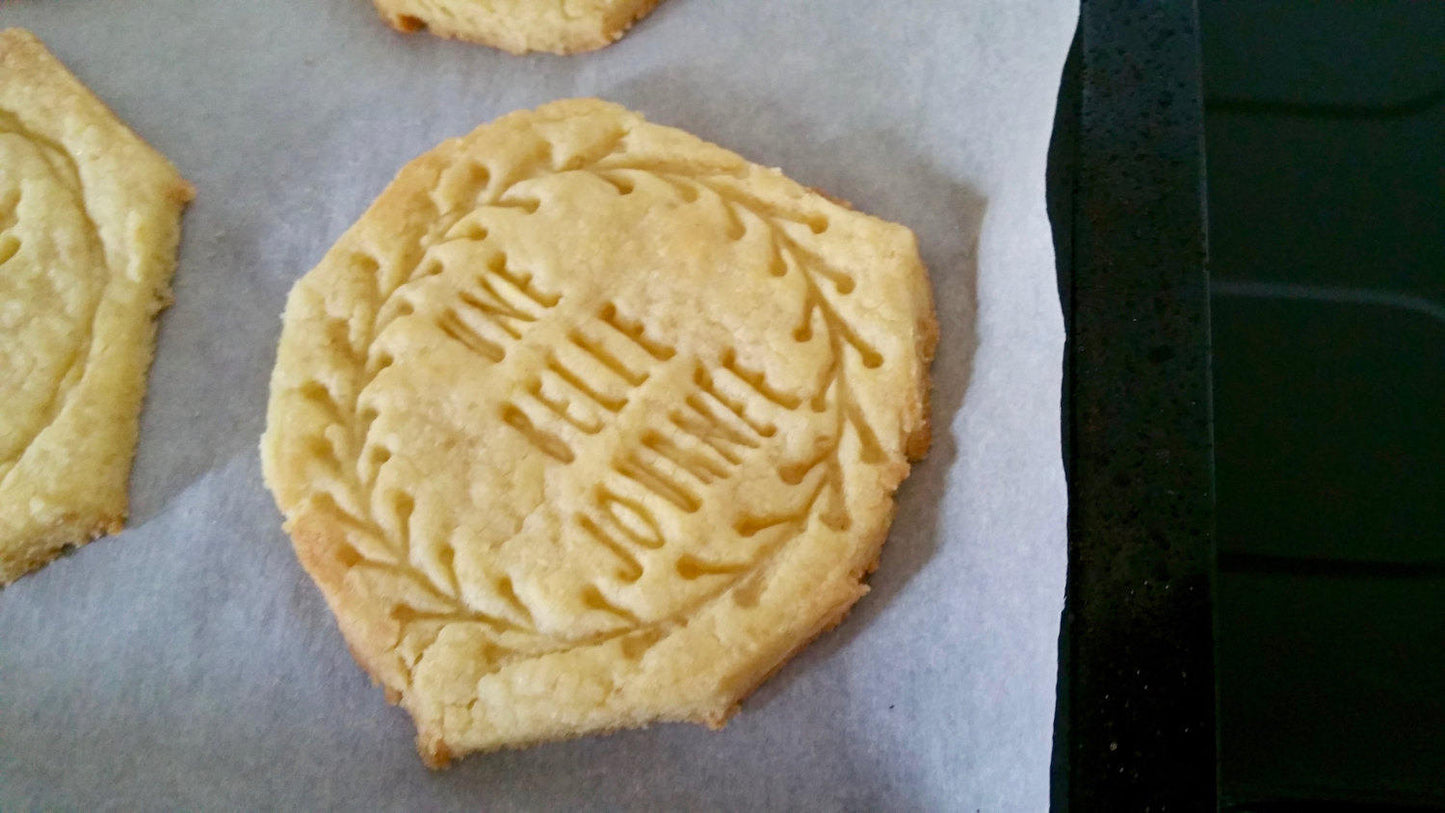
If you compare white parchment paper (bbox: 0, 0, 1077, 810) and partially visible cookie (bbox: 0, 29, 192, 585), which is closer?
white parchment paper (bbox: 0, 0, 1077, 810)

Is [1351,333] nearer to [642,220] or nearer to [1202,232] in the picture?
[1202,232]

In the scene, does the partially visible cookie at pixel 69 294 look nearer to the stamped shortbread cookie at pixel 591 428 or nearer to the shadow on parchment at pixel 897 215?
the stamped shortbread cookie at pixel 591 428

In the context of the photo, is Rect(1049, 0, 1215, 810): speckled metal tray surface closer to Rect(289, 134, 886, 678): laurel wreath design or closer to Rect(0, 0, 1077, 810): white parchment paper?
Rect(0, 0, 1077, 810): white parchment paper

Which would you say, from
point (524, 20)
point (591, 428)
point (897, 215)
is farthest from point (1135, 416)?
point (524, 20)

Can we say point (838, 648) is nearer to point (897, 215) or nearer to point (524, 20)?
point (897, 215)

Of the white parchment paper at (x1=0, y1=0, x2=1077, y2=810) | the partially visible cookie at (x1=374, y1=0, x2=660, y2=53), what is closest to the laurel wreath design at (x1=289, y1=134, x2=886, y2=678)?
the white parchment paper at (x1=0, y1=0, x2=1077, y2=810)
